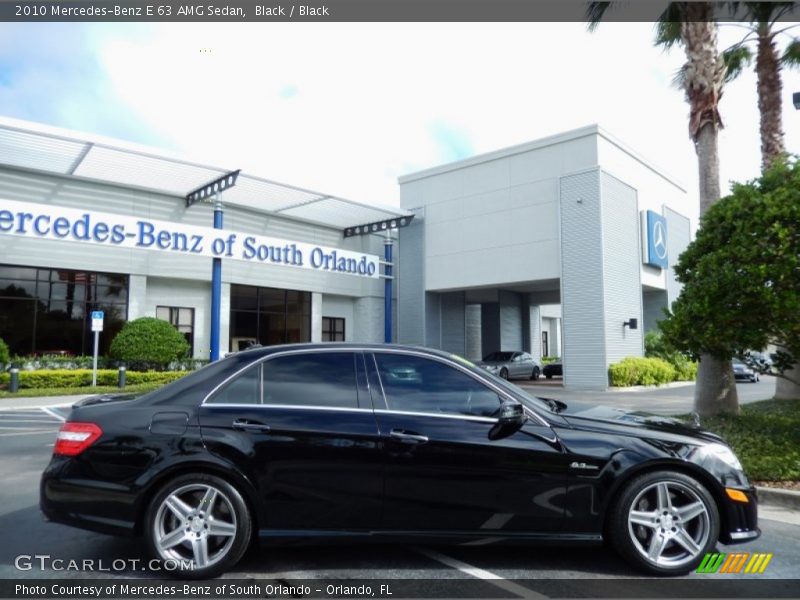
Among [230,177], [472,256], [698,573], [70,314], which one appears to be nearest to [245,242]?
[230,177]

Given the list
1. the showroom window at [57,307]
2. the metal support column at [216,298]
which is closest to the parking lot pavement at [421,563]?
the metal support column at [216,298]

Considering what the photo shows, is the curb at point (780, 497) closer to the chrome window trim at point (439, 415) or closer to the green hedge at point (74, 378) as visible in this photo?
the chrome window trim at point (439, 415)

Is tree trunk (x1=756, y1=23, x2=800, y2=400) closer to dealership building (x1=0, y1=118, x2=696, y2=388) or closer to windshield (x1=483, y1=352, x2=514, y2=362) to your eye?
dealership building (x1=0, y1=118, x2=696, y2=388)

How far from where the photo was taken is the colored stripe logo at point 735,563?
153 inches

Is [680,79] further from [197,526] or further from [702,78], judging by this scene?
[197,526]

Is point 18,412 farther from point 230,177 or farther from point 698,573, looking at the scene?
point 698,573

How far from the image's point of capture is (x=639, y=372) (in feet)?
72.6

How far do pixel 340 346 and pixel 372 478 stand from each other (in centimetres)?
98

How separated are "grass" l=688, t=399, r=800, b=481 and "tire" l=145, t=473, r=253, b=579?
216 inches

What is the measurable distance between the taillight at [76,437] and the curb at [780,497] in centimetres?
611

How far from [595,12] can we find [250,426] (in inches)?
451

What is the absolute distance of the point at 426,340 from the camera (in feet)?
88.9

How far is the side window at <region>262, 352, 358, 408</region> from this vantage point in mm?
3930

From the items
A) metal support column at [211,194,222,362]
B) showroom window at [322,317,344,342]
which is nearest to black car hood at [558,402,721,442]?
metal support column at [211,194,222,362]
